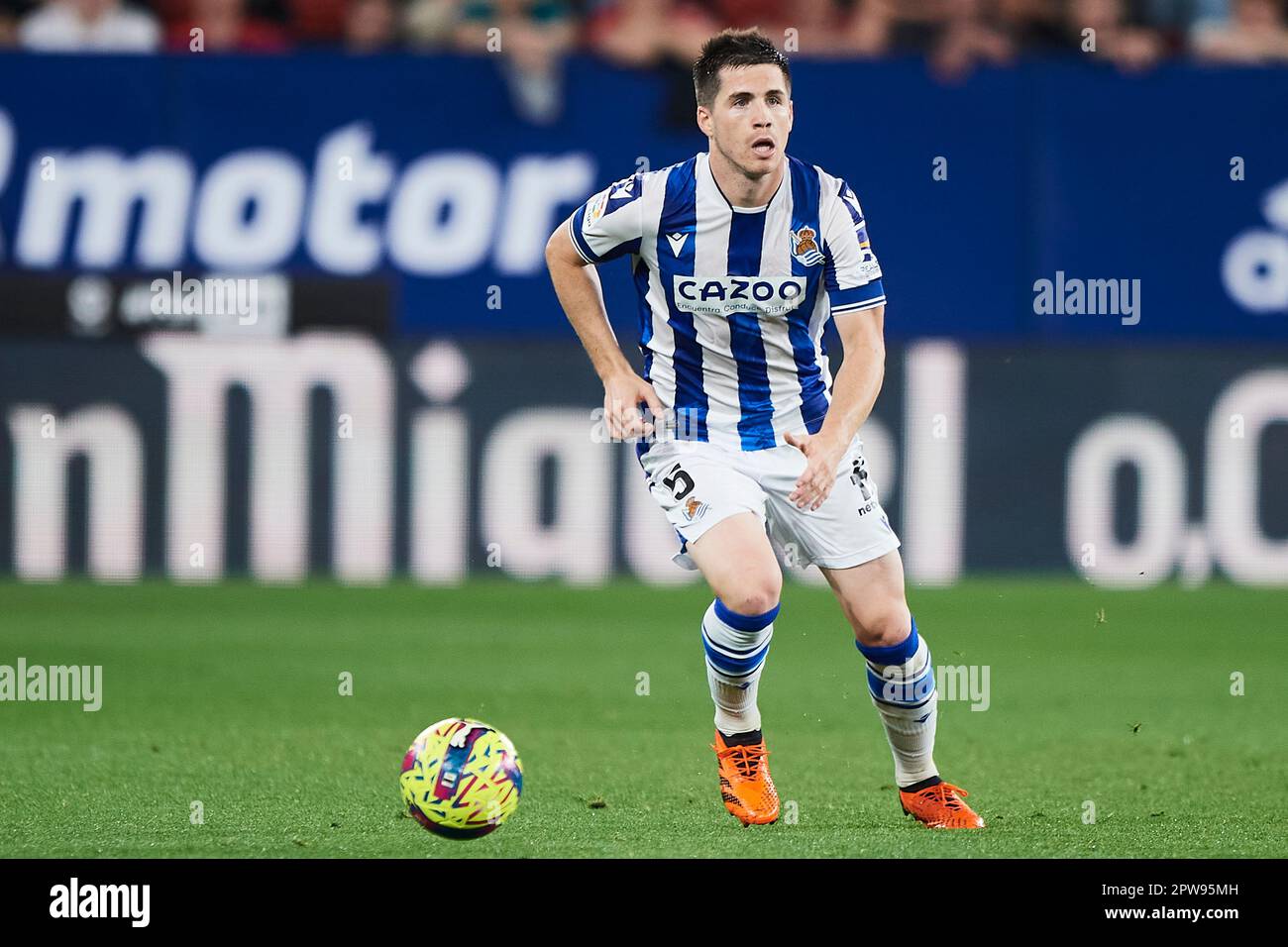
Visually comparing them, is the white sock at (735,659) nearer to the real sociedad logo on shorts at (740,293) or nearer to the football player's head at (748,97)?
the real sociedad logo on shorts at (740,293)

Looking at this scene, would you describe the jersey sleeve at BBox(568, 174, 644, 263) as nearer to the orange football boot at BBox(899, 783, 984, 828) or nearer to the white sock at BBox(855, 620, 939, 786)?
the white sock at BBox(855, 620, 939, 786)

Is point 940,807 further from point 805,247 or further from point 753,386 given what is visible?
point 805,247

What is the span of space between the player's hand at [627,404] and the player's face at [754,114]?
680 mm

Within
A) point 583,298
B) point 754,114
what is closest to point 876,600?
point 583,298

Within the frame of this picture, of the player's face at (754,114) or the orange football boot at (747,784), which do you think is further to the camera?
the orange football boot at (747,784)

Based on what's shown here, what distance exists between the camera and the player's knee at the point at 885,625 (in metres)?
6.25

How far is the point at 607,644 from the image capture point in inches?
418

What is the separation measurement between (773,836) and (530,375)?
6.91m

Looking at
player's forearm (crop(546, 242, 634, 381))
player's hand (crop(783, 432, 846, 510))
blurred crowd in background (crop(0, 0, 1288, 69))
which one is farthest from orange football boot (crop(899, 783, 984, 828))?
blurred crowd in background (crop(0, 0, 1288, 69))

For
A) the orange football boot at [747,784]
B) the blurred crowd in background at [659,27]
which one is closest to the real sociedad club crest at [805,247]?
the orange football boot at [747,784]

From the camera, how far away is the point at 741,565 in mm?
6203

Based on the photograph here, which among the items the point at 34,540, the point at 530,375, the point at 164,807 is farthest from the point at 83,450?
the point at 164,807

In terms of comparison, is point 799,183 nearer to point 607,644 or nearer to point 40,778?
point 40,778

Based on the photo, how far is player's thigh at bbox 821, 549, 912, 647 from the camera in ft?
20.5
